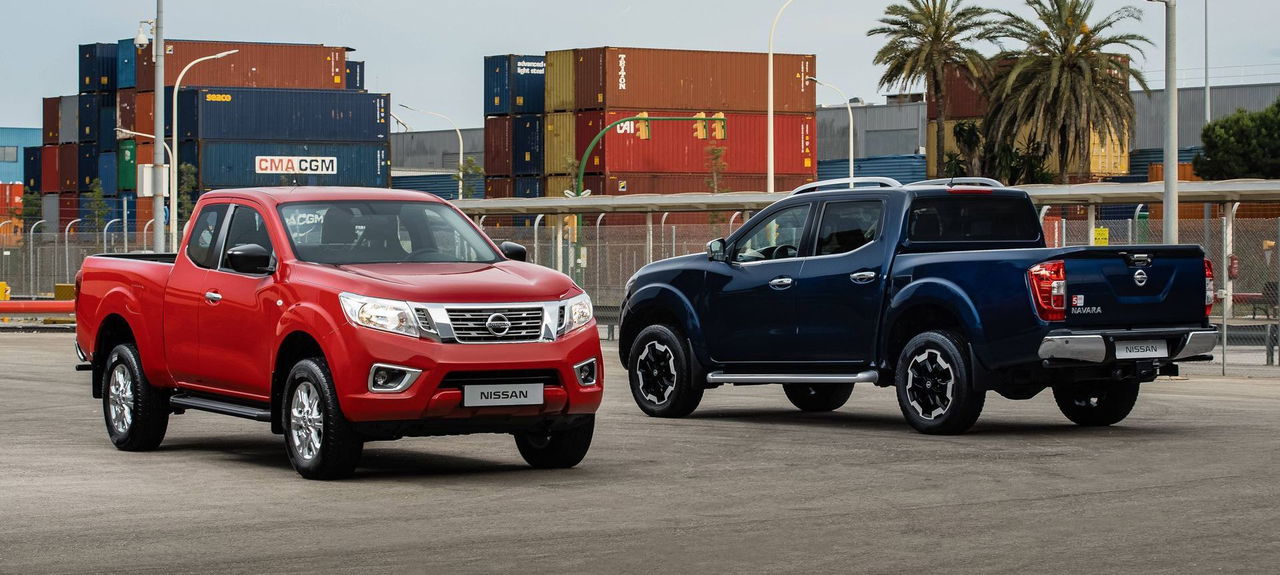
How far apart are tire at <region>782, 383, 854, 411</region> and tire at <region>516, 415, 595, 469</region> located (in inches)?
207

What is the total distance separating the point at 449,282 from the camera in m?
11.1

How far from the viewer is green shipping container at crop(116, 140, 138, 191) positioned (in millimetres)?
73812

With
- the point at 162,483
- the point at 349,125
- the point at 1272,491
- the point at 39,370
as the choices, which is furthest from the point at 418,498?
the point at 349,125

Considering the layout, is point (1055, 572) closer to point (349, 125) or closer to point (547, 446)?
point (547, 446)

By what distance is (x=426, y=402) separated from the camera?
10836 millimetres

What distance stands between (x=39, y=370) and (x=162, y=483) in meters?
13.2

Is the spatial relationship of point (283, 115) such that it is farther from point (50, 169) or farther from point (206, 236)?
point (206, 236)

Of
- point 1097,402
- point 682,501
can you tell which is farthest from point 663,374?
point 682,501

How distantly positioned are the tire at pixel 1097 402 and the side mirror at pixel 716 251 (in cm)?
287

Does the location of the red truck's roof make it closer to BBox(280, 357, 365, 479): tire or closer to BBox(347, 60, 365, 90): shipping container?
BBox(280, 357, 365, 479): tire

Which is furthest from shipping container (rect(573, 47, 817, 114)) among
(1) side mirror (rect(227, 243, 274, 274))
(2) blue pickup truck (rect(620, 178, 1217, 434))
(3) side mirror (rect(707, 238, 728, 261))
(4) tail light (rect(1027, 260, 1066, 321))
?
(1) side mirror (rect(227, 243, 274, 274))

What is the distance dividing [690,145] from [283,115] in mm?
15221

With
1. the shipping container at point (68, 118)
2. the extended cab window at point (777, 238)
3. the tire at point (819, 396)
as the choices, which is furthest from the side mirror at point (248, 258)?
the shipping container at point (68, 118)

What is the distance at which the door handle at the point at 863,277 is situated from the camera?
14.6 m
